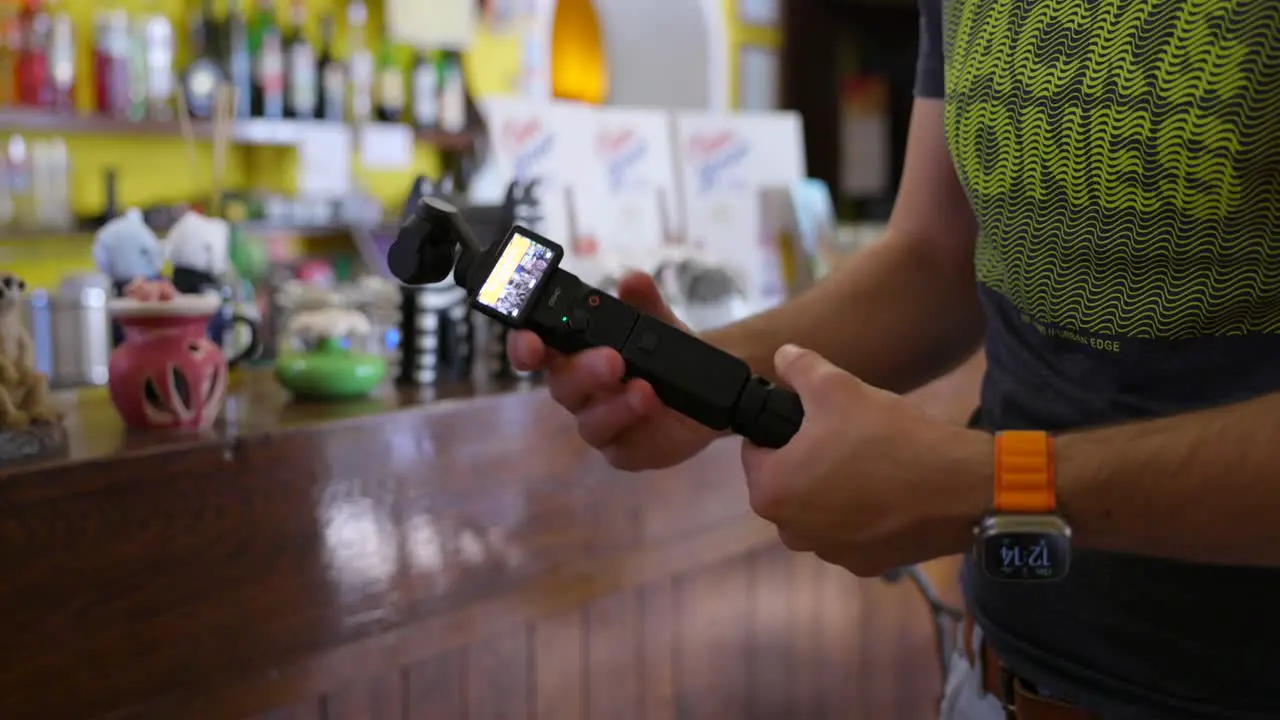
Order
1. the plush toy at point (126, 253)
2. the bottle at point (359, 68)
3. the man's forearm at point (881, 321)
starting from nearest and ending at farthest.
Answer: the man's forearm at point (881, 321) < the plush toy at point (126, 253) < the bottle at point (359, 68)

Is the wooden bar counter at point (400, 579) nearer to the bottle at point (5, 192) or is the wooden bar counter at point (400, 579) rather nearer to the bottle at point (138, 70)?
the bottle at point (5, 192)

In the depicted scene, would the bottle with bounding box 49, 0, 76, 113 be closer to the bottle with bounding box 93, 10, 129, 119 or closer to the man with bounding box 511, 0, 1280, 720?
the bottle with bounding box 93, 10, 129, 119

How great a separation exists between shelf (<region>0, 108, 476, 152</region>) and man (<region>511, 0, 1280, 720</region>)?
8.21 feet

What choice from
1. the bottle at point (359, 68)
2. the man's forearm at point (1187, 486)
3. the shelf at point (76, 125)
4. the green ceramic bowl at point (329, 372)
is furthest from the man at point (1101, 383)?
the bottle at point (359, 68)

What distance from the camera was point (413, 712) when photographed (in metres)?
1.29

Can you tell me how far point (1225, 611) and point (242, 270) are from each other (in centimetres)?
131

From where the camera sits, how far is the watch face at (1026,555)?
0.61 metres

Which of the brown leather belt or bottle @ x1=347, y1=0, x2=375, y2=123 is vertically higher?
bottle @ x1=347, y1=0, x2=375, y2=123

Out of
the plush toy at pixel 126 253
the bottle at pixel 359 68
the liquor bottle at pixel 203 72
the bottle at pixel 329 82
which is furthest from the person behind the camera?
the bottle at pixel 359 68

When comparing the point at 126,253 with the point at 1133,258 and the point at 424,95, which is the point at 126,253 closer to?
the point at 1133,258

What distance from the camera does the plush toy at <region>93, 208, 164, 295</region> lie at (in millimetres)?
1252

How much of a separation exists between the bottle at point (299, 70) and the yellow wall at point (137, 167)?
12 centimetres

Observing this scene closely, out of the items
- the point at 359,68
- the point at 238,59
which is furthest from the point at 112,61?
the point at 359,68

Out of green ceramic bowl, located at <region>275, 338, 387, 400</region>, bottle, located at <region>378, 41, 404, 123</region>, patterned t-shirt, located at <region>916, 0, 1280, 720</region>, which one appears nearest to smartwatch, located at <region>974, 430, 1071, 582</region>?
patterned t-shirt, located at <region>916, 0, 1280, 720</region>
